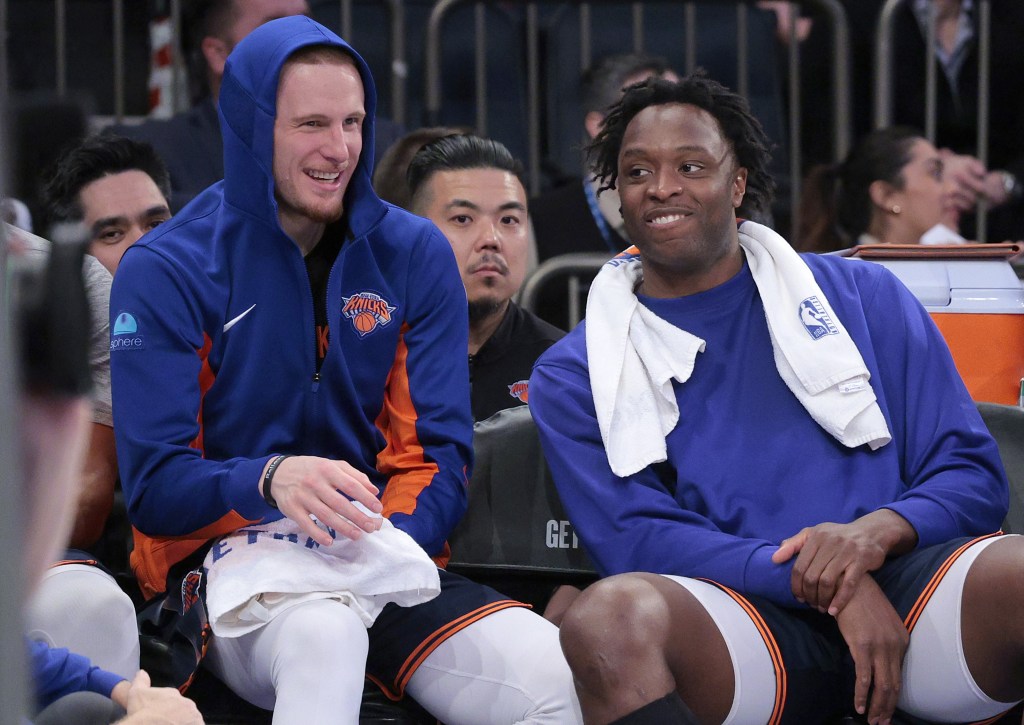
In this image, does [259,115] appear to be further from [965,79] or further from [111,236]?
[965,79]

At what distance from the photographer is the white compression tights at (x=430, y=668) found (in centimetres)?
234

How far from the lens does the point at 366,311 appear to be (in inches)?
110

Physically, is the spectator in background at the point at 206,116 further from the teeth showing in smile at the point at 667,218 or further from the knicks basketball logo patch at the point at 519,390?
the teeth showing in smile at the point at 667,218

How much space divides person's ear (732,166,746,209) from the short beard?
65 cm

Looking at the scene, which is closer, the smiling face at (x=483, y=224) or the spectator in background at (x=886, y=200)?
the smiling face at (x=483, y=224)

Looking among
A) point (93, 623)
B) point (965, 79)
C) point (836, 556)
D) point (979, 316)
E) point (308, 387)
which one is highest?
point (965, 79)

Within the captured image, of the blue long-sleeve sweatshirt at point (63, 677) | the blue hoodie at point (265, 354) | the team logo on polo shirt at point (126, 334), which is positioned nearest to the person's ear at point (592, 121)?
the blue hoodie at point (265, 354)

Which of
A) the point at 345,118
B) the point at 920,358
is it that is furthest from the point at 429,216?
the point at 920,358

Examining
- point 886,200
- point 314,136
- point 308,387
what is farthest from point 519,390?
point 886,200

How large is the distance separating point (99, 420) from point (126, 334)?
0.36m

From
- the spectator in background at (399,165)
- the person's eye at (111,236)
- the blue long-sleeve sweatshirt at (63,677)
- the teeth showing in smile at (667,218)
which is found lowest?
the blue long-sleeve sweatshirt at (63,677)

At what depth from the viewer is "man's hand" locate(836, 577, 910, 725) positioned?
2371 mm

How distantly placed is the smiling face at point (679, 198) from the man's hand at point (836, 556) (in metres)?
0.64

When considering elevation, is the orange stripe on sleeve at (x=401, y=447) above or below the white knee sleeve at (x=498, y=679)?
above
